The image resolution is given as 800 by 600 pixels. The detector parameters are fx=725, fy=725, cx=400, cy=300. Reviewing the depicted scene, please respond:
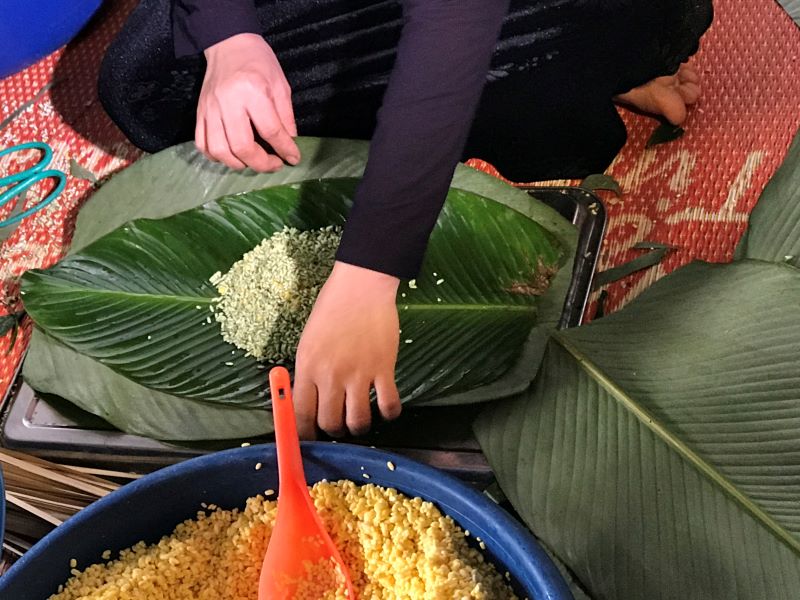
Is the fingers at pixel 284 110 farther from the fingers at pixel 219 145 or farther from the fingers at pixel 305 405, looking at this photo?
the fingers at pixel 305 405

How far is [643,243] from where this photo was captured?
1.04 meters

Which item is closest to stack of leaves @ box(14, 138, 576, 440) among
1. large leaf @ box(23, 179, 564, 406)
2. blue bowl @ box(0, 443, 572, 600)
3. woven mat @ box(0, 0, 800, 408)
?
large leaf @ box(23, 179, 564, 406)

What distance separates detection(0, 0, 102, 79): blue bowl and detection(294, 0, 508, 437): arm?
2.56 feet

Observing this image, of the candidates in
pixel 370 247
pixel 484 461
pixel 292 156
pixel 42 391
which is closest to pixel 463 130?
pixel 370 247

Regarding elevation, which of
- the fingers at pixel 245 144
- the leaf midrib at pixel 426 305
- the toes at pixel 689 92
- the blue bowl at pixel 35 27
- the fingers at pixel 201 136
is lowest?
the leaf midrib at pixel 426 305

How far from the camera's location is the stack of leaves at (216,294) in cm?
82

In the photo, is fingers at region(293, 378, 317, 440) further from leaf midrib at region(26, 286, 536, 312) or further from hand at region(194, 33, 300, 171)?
hand at region(194, 33, 300, 171)

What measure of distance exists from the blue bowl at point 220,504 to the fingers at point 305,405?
5 cm

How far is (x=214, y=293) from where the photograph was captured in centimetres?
86

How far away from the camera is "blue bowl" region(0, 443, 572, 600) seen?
651 mm

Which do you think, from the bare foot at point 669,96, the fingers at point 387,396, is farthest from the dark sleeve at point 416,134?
the bare foot at point 669,96

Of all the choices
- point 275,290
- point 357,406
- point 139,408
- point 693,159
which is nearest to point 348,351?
point 357,406

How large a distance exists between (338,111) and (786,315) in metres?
0.66

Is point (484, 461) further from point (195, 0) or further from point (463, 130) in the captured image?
point (195, 0)
